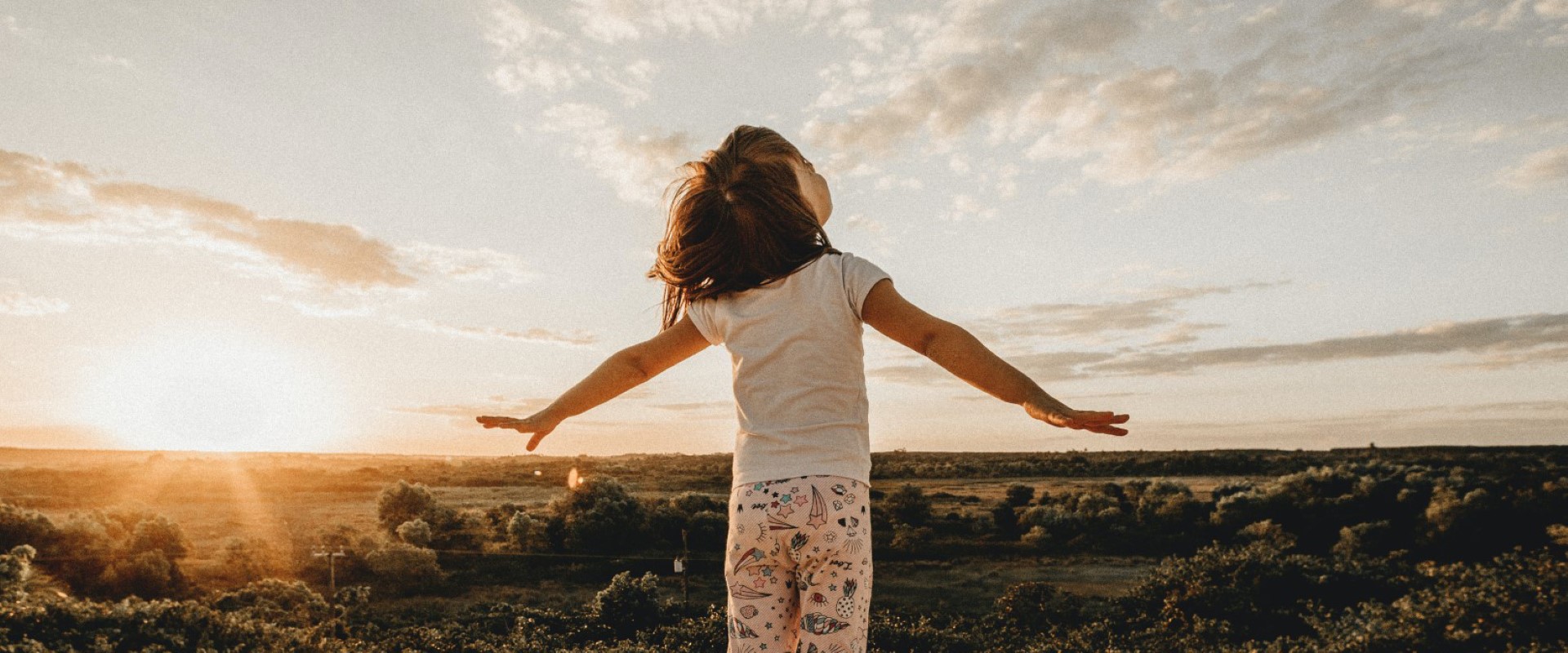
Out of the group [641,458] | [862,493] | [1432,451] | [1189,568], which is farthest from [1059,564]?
[1432,451]

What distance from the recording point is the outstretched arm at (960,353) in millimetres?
2066

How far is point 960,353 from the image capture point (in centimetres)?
230

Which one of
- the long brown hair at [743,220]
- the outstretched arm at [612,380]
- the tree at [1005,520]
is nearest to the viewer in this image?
the long brown hair at [743,220]

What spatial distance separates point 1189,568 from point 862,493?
19947 millimetres

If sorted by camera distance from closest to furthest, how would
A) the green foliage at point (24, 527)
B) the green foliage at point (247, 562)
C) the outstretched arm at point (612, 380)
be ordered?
the outstretched arm at point (612, 380) < the green foliage at point (24, 527) < the green foliage at point (247, 562)

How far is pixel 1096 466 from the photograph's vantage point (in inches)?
3327

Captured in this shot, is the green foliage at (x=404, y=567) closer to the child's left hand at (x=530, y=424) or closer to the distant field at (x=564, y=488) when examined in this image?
the distant field at (x=564, y=488)

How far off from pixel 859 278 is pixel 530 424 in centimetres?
125

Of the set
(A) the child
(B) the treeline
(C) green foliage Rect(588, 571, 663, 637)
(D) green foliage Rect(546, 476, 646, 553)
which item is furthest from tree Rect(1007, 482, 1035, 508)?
(A) the child

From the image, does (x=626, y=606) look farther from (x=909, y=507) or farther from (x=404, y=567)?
(x=909, y=507)

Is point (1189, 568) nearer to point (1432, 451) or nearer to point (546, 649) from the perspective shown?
point (546, 649)

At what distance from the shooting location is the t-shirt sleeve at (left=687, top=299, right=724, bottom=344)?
263cm

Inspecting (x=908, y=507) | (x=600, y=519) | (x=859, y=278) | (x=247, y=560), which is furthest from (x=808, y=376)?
(x=908, y=507)

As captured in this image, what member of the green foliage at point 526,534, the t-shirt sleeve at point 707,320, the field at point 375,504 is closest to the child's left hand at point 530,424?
the t-shirt sleeve at point 707,320
